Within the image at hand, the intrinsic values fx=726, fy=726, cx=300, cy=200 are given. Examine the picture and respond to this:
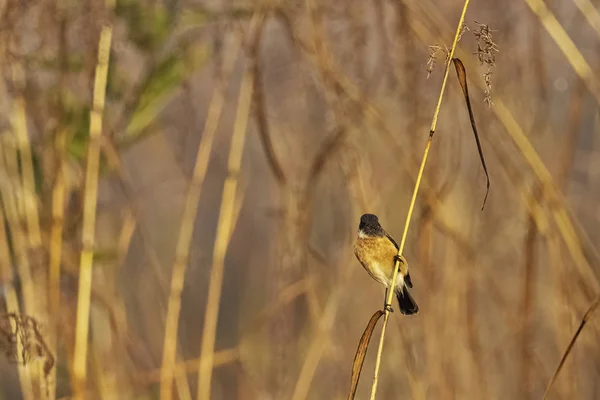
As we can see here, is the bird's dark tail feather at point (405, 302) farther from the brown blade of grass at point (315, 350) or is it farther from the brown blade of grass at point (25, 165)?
the brown blade of grass at point (25, 165)

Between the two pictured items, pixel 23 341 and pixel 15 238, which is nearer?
pixel 23 341

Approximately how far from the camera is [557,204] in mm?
1420

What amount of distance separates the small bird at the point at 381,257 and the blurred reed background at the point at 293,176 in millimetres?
291

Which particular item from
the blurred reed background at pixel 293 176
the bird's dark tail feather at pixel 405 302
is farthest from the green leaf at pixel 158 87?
the bird's dark tail feather at pixel 405 302

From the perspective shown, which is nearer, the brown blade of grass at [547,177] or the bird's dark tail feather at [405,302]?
the bird's dark tail feather at [405,302]

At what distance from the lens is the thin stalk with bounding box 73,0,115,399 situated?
1.34 m

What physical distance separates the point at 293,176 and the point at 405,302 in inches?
30.9

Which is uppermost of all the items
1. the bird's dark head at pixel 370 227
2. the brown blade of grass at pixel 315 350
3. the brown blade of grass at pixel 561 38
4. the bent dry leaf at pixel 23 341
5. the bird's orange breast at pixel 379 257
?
the brown blade of grass at pixel 561 38

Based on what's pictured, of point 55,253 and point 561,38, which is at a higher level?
point 561,38

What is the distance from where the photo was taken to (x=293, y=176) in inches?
77.4

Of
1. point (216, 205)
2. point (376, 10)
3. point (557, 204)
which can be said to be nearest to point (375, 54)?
point (376, 10)

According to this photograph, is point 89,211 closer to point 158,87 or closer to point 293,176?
point 158,87

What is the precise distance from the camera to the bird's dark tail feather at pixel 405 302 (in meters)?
1.22

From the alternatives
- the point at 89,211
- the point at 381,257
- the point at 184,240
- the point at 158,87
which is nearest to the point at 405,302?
the point at 381,257
